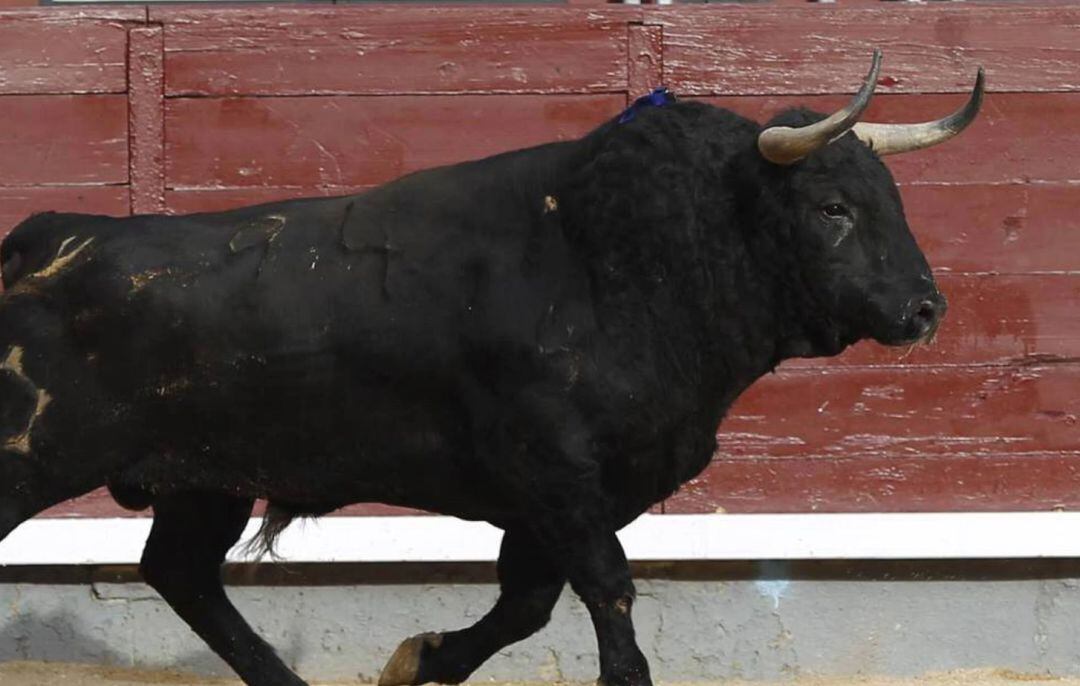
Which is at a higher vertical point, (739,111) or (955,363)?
(739,111)

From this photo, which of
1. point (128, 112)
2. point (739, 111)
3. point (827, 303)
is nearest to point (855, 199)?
point (827, 303)

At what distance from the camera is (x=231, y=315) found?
198 inches

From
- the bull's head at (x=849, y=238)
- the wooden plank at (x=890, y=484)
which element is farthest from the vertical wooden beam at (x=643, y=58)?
the bull's head at (x=849, y=238)

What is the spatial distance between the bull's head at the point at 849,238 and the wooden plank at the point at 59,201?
228cm

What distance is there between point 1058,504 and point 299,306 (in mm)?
2585

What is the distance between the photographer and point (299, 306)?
16.4ft

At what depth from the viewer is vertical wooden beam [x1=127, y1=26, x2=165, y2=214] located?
651cm

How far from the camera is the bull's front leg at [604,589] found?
4781 mm

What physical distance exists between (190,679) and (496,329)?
2.07 metres

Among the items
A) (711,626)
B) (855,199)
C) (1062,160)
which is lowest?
(711,626)

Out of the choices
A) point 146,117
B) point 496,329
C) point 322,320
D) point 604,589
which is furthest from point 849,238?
point 146,117

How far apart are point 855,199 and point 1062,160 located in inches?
76.7

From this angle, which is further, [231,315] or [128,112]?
[128,112]

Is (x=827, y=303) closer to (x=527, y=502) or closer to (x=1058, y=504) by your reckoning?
(x=527, y=502)
